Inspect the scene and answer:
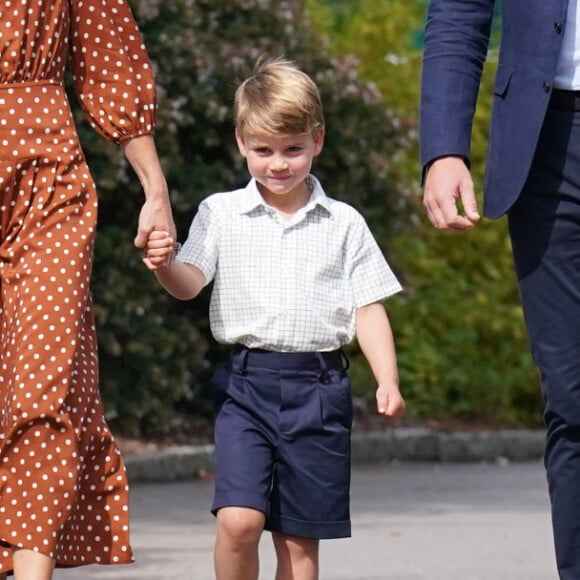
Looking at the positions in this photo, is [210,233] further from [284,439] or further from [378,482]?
[378,482]

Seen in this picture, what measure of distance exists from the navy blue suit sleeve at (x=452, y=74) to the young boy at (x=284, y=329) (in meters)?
0.60

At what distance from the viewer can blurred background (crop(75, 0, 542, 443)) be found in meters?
9.91

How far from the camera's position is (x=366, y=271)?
193 inches

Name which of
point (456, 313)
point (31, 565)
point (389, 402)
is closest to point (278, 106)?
point (389, 402)

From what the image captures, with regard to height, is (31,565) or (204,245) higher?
(204,245)

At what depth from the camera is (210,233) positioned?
16.0ft

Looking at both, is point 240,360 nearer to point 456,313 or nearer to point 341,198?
point 341,198

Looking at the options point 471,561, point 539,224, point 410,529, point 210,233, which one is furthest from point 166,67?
point 539,224

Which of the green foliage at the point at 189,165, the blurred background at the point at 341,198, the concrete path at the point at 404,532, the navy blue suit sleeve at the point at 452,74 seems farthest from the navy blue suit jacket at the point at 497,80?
the green foliage at the point at 189,165

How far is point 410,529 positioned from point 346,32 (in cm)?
666

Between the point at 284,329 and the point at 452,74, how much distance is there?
0.87 meters

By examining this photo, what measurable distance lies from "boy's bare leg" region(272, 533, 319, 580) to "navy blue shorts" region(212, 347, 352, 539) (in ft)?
0.13

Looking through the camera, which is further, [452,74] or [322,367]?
[322,367]

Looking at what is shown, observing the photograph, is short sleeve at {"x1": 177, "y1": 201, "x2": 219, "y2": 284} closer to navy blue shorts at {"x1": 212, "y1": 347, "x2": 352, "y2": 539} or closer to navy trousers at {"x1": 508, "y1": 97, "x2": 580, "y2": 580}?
navy blue shorts at {"x1": 212, "y1": 347, "x2": 352, "y2": 539}
